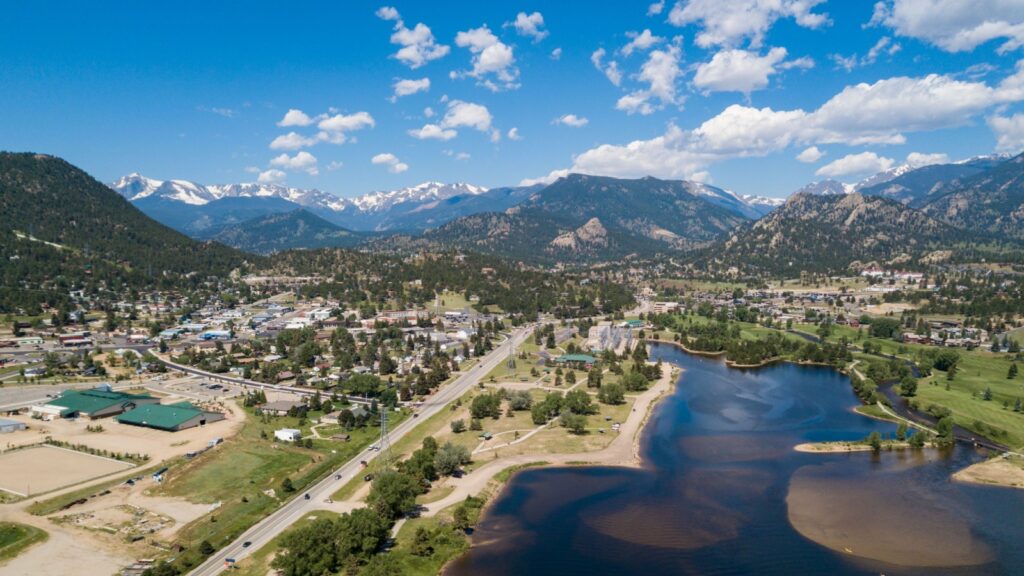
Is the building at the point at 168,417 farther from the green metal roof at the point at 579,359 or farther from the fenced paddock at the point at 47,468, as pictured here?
the green metal roof at the point at 579,359

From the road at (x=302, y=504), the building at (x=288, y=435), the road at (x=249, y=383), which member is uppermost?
the road at (x=249, y=383)

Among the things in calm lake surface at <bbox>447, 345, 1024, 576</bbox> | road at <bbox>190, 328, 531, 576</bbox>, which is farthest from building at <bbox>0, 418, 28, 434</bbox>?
calm lake surface at <bbox>447, 345, 1024, 576</bbox>

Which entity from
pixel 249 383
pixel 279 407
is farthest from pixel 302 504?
pixel 249 383

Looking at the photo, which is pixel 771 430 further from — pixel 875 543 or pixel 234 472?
pixel 234 472

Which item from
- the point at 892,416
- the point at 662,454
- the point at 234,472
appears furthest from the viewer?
the point at 892,416

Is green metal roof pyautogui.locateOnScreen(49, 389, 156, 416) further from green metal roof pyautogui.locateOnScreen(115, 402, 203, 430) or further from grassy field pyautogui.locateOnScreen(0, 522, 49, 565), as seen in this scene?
grassy field pyautogui.locateOnScreen(0, 522, 49, 565)

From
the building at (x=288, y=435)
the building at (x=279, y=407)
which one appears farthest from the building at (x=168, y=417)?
the building at (x=288, y=435)

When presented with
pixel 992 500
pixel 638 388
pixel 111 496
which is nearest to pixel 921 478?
pixel 992 500
